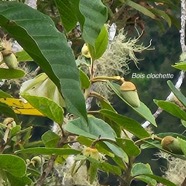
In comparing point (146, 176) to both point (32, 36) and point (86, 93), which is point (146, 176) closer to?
point (86, 93)

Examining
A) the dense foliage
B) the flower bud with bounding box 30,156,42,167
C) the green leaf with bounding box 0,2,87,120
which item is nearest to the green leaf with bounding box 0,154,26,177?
the dense foliage

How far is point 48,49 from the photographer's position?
1.68 feet

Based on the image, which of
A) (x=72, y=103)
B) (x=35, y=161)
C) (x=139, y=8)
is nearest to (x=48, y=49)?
(x=72, y=103)

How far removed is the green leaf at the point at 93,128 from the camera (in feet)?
2.54

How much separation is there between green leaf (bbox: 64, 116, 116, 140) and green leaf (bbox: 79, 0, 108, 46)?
24cm

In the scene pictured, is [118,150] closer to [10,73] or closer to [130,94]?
[130,94]

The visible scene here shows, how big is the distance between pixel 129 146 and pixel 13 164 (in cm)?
19

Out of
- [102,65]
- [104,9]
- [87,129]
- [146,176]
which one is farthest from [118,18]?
[104,9]

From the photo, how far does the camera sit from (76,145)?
1391 mm

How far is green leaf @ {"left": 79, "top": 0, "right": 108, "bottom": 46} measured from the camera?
53cm

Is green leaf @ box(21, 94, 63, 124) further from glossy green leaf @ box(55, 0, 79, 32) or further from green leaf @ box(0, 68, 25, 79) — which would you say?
glossy green leaf @ box(55, 0, 79, 32)

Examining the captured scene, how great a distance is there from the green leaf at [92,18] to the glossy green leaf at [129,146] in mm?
275

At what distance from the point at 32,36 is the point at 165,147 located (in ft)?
1.17

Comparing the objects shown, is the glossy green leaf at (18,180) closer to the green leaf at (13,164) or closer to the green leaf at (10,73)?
the green leaf at (13,164)
